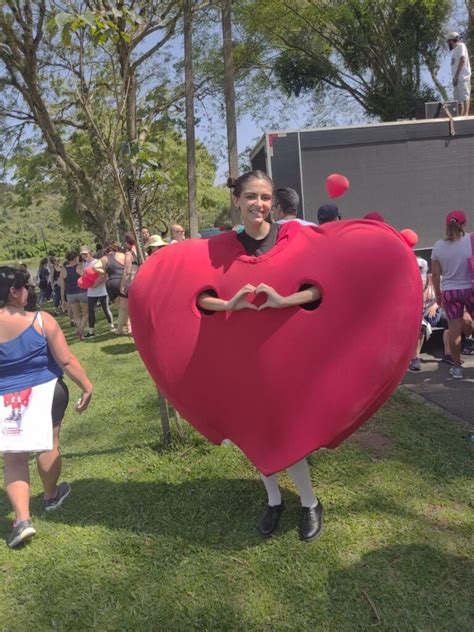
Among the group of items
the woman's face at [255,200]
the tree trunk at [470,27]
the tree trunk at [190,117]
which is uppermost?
the tree trunk at [470,27]

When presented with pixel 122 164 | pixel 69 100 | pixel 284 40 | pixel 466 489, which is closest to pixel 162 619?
pixel 466 489

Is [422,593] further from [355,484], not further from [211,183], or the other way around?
[211,183]

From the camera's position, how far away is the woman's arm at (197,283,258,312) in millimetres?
2512

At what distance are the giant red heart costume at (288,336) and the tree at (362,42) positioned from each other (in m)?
17.4

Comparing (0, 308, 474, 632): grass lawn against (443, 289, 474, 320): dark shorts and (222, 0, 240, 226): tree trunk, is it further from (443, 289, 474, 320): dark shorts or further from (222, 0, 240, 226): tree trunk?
(222, 0, 240, 226): tree trunk

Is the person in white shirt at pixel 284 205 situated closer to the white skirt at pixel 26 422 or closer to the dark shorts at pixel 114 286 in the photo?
A: the white skirt at pixel 26 422

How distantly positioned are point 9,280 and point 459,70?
8.37 meters

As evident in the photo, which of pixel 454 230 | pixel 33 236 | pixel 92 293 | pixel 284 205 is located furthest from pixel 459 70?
pixel 33 236

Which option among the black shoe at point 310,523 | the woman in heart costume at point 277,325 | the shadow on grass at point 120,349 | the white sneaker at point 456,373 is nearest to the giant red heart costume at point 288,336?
the woman in heart costume at point 277,325

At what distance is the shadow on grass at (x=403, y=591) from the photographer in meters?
2.32

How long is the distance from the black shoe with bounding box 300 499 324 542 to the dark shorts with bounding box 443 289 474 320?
3163 mm

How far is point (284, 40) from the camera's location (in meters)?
18.5

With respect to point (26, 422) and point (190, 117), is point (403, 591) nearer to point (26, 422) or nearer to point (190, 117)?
point (26, 422)

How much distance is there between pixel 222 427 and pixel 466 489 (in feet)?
5.45
